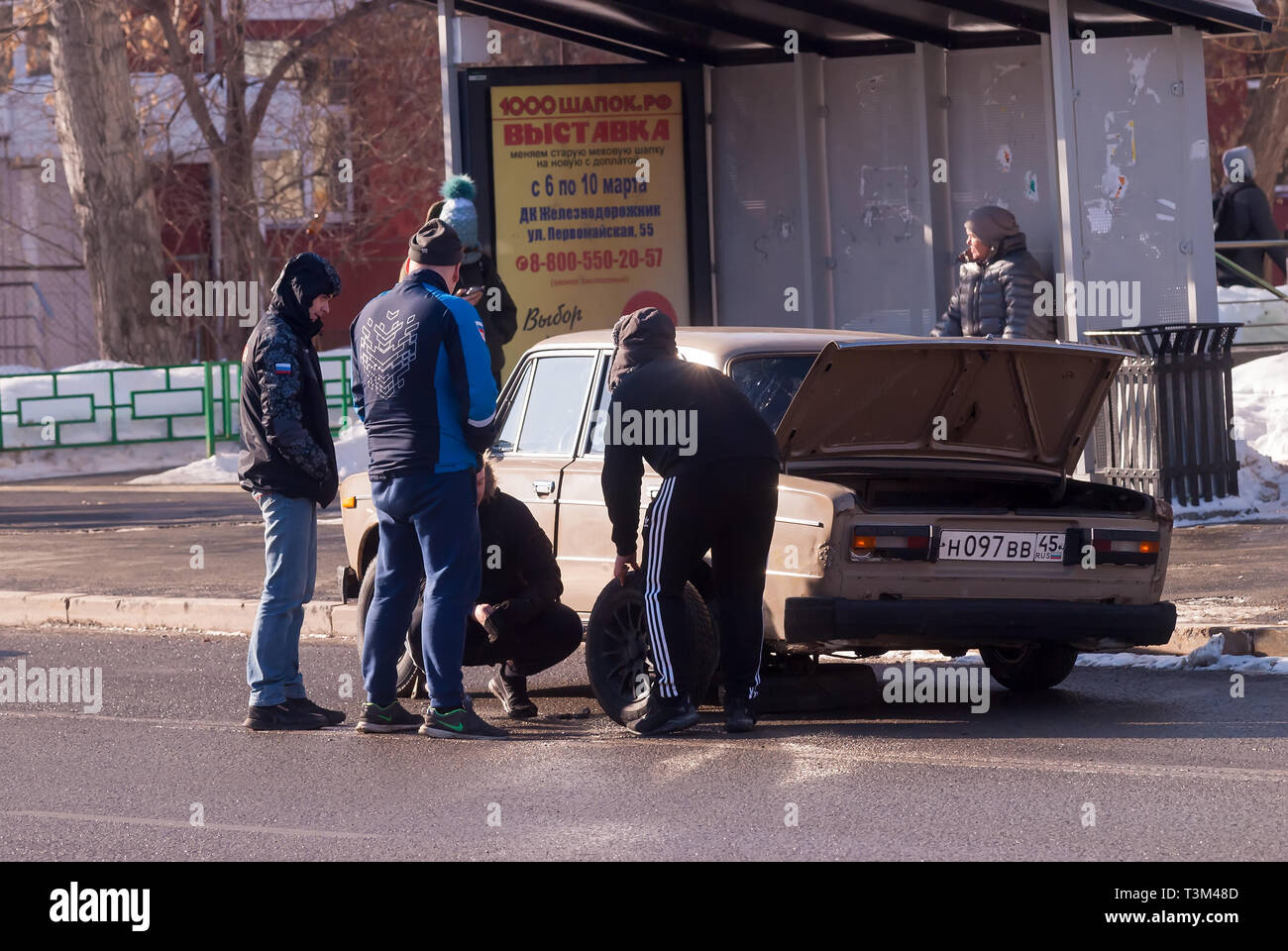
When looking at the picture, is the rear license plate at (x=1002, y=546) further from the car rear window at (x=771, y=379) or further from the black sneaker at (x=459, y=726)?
the black sneaker at (x=459, y=726)

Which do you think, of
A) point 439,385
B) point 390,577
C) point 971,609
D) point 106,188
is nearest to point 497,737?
point 390,577

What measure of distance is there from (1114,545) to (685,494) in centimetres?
168

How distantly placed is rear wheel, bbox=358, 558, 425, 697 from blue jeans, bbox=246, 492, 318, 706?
29 cm

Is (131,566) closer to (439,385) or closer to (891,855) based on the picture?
(439,385)

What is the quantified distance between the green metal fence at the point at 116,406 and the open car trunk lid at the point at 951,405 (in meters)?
14.1

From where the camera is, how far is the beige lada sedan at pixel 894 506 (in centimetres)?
745

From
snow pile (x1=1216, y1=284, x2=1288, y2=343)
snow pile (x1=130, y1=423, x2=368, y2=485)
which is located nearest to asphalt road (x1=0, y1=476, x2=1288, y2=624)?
snow pile (x1=130, y1=423, x2=368, y2=485)

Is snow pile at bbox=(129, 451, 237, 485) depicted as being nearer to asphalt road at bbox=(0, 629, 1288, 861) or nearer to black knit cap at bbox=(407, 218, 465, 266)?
asphalt road at bbox=(0, 629, 1288, 861)

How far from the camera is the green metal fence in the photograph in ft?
72.1

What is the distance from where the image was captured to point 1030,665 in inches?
332

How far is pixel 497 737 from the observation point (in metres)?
7.71

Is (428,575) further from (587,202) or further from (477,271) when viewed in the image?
(587,202)
